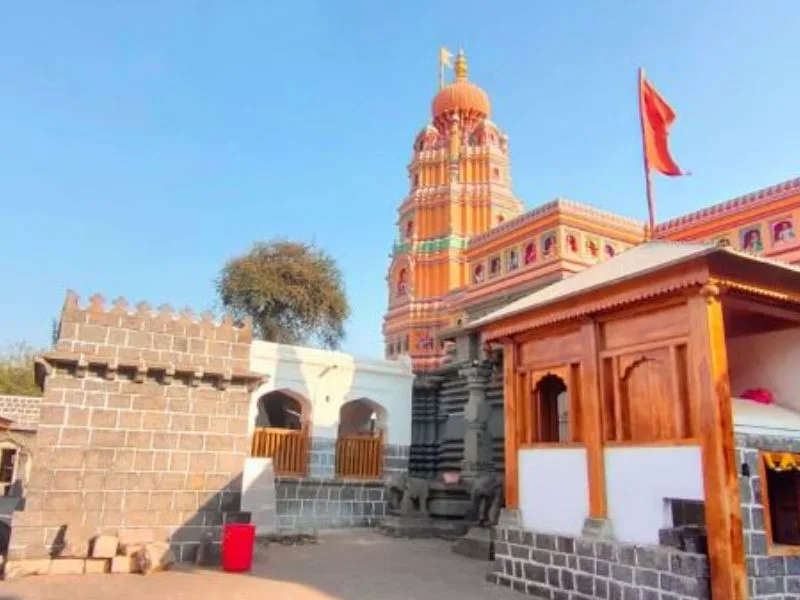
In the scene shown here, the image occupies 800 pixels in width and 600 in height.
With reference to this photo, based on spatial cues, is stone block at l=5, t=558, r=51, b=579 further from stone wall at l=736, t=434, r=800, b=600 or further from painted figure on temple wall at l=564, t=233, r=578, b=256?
painted figure on temple wall at l=564, t=233, r=578, b=256

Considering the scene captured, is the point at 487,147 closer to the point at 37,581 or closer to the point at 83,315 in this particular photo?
the point at 83,315

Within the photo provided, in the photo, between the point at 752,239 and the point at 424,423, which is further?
the point at 752,239

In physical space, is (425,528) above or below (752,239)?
below

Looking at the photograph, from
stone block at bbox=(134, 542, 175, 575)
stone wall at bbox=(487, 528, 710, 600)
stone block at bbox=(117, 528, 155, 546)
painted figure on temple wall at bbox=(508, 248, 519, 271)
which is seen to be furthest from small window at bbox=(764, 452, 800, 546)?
painted figure on temple wall at bbox=(508, 248, 519, 271)

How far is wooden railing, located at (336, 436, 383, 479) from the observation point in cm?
1528

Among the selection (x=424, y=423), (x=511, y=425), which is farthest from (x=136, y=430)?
(x=424, y=423)

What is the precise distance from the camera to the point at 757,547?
5875 mm

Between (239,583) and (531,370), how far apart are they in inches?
189

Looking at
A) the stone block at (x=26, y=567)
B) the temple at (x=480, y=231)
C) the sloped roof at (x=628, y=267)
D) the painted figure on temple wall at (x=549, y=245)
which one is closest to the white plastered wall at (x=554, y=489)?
the sloped roof at (x=628, y=267)

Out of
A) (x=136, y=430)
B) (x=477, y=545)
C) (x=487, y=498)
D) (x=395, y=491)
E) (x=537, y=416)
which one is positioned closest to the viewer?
(x=537, y=416)

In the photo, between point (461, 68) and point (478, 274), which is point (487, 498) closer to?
point (478, 274)

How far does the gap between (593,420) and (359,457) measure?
9.21 m

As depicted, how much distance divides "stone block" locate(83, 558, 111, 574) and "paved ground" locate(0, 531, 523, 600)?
0.74ft

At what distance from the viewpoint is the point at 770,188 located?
17.2m
